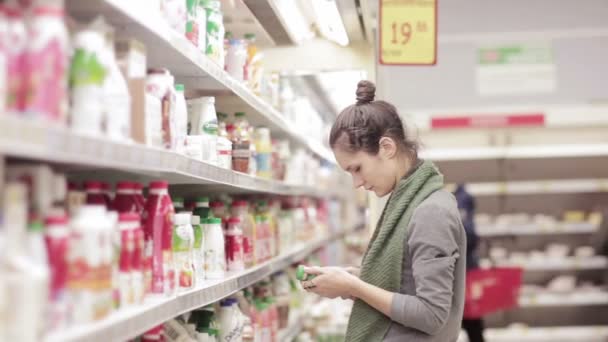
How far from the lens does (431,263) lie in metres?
2.56

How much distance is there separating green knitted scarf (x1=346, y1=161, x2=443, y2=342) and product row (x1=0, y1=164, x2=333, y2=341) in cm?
57

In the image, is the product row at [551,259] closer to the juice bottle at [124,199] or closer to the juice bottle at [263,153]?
the juice bottle at [263,153]

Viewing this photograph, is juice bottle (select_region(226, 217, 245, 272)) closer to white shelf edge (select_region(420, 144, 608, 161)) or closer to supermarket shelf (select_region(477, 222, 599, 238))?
white shelf edge (select_region(420, 144, 608, 161))

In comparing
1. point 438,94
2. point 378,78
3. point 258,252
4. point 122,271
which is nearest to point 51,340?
point 122,271

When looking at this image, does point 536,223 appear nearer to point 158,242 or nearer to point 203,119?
point 203,119

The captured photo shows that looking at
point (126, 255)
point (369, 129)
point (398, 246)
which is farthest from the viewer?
point (369, 129)

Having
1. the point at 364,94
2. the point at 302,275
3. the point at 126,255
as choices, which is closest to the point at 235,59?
the point at 364,94

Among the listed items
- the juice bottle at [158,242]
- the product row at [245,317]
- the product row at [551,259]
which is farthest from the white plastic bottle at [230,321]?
the product row at [551,259]

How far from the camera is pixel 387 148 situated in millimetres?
2834

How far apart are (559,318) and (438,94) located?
3904 mm

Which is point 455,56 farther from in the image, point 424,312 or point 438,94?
point 424,312

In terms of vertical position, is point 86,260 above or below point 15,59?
below

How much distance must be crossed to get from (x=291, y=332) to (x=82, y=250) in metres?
3.51

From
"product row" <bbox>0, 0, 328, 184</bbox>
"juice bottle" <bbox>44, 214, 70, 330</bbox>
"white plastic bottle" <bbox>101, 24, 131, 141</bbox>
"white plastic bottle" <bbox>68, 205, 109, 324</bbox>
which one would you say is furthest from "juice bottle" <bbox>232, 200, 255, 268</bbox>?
"juice bottle" <bbox>44, 214, 70, 330</bbox>
